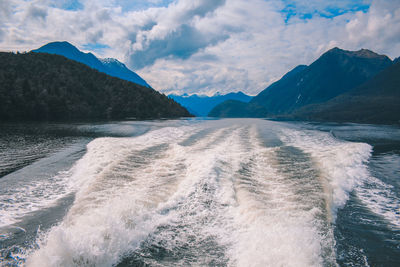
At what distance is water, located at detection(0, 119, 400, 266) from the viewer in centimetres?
419

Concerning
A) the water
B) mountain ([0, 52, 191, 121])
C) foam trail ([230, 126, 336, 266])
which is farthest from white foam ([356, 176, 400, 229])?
mountain ([0, 52, 191, 121])

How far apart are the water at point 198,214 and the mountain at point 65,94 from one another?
52.8m

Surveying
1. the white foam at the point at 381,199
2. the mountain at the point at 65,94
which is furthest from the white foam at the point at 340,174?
the mountain at the point at 65,94

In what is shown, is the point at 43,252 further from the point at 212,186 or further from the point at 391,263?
the point at 391,263

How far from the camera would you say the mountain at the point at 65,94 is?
54219 mm

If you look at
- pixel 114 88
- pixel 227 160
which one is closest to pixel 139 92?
pixel 114 88

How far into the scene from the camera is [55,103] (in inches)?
2386

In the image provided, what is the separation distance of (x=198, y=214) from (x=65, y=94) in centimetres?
8192

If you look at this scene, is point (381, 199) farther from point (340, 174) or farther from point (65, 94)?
point (65, 94)

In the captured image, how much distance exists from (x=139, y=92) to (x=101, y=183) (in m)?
94.2

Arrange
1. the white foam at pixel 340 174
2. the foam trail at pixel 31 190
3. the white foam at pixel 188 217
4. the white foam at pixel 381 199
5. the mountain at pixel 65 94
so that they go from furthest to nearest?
1. the mountain at pixel 65 94
2. the white foam at pixel 340 174
3. the white foam at pixel 381 199
4. the foam trail at pixel 31 190
5. the white foam at pixel 188 217

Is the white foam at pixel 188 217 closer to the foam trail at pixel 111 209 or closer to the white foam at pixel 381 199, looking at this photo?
the foam trail at pixel 111 209

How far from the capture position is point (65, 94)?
71.3 m

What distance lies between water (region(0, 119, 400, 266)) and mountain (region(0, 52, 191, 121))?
5281 cm
